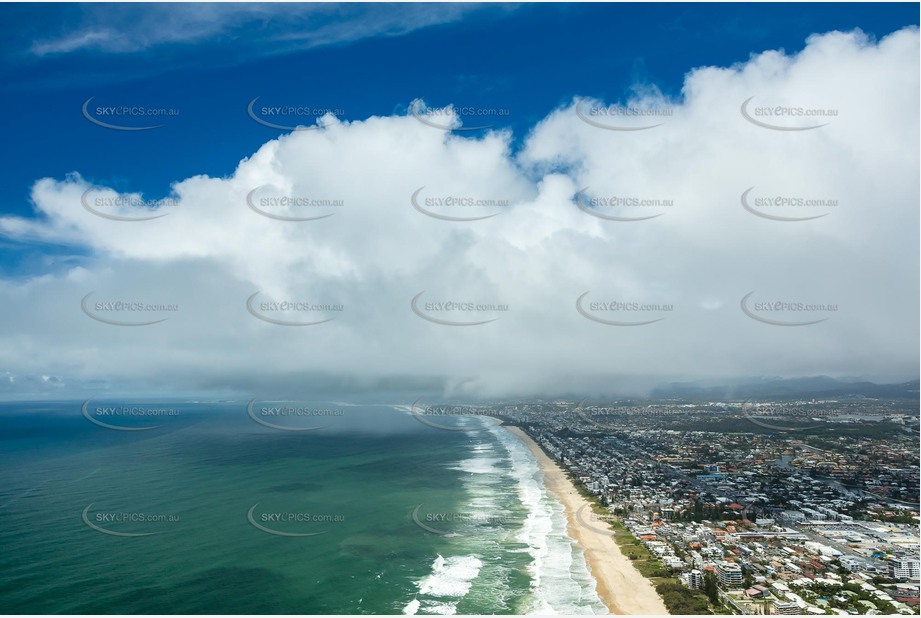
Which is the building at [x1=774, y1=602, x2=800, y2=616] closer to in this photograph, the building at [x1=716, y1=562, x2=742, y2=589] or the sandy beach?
the building at [x1=716, y1=562, x2=742, y2=589]

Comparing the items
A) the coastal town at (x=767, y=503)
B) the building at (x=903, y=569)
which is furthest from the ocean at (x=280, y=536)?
the building at (x=903, y=569)

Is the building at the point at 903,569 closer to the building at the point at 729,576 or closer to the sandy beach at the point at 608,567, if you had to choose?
the building at the point at 729,576

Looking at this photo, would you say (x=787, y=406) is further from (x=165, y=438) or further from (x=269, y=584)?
(x=165, y=438)

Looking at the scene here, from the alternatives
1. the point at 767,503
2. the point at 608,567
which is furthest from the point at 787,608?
the point at 767,503

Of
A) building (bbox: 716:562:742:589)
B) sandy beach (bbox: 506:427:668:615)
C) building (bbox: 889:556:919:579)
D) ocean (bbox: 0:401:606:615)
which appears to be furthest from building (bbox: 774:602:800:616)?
ocean (bbox: 0:401:606:615)

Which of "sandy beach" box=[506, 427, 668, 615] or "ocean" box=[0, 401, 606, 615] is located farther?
"ocean" box=[0, 401, 606, 615]

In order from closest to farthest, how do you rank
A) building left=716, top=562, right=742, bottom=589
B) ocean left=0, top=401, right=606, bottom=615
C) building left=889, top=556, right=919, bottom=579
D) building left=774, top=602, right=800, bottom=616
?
building left=774, top=602, right=800, bottom=616 < building left=716, top=562, right=742, bottom=589 < building left=889, top=556, right=919, bottom=579 < ocean left=0, top=401, right=606, bottom=615

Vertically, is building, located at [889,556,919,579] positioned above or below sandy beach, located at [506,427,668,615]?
above

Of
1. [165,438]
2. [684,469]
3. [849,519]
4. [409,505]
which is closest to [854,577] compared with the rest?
[849,519]
